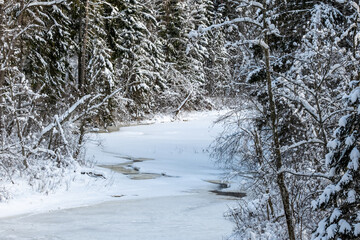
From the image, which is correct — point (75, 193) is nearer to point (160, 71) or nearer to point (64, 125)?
point (64, 125)

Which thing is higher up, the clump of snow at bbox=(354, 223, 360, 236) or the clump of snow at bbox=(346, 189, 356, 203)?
the clump of snow at bbox=(346, 189, 356, 203)

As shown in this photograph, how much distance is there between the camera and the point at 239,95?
43.5ft

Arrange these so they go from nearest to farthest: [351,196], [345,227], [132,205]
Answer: [345,227], [351,196], [132,205]

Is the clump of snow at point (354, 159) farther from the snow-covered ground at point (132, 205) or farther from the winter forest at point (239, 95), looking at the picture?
the snow-covered ground at point (132, 205)

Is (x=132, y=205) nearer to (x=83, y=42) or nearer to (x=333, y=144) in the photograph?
(x=333, y=144)

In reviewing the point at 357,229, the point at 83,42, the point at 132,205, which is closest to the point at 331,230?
the point at 357,229

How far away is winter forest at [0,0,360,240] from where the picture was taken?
20.1 feet

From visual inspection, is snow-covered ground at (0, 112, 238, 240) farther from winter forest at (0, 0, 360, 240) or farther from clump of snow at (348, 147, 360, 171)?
clump of snow at (348, 147, 360, 171)

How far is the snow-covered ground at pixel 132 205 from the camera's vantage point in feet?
31.2

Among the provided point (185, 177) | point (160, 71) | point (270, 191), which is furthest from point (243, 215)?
point (160, 71)

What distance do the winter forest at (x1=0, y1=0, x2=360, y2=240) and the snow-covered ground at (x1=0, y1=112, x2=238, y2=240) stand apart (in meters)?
0.65

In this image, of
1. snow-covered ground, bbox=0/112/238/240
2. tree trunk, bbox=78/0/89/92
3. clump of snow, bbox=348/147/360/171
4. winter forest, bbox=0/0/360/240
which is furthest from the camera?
tree trunk, bbox=78/0/89/92

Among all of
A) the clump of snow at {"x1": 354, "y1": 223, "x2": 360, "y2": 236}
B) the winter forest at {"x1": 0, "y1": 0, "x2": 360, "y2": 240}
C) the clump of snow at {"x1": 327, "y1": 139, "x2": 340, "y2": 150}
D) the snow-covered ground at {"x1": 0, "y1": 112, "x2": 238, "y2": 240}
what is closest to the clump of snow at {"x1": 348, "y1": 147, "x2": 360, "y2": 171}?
the winter forest at {"x1": 0, "y1": 0, "x2": 360, "y2": 240}

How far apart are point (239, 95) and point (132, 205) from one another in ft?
14.1
